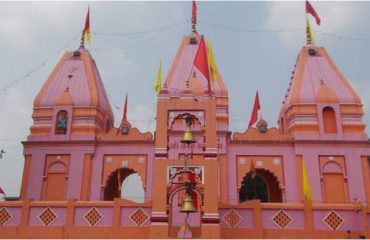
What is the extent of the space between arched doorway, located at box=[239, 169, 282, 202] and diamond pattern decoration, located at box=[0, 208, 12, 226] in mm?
11037

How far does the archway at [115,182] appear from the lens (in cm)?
2204

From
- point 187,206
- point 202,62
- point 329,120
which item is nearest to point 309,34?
point 329,120

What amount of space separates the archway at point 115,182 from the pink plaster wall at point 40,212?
5830 millimetres

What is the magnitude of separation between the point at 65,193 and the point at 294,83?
522 inches

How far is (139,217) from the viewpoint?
602 inches

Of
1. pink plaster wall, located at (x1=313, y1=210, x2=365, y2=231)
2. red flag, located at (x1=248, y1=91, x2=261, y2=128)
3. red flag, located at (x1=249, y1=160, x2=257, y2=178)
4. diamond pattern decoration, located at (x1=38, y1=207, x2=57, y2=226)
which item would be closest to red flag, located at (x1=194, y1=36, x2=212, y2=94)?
pink plaster wall, located at (x1=313, y1=210, x2=365, y2=231)

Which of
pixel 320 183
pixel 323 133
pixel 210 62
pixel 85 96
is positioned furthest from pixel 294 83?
pixel 85 96

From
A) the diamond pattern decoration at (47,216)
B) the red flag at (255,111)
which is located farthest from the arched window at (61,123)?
the red flag at (255,111)

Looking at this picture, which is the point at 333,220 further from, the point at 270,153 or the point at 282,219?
the point at 270,153

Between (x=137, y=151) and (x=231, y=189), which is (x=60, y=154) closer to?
(x=137, y=151)

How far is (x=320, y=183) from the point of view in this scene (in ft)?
66.7

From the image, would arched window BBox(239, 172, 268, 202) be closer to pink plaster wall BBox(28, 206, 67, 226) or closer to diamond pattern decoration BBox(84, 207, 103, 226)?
diamond pattern decoration BBox(84, 207, 103, 226)

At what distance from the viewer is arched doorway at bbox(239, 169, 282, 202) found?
73.2ft

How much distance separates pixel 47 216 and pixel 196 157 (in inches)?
229
